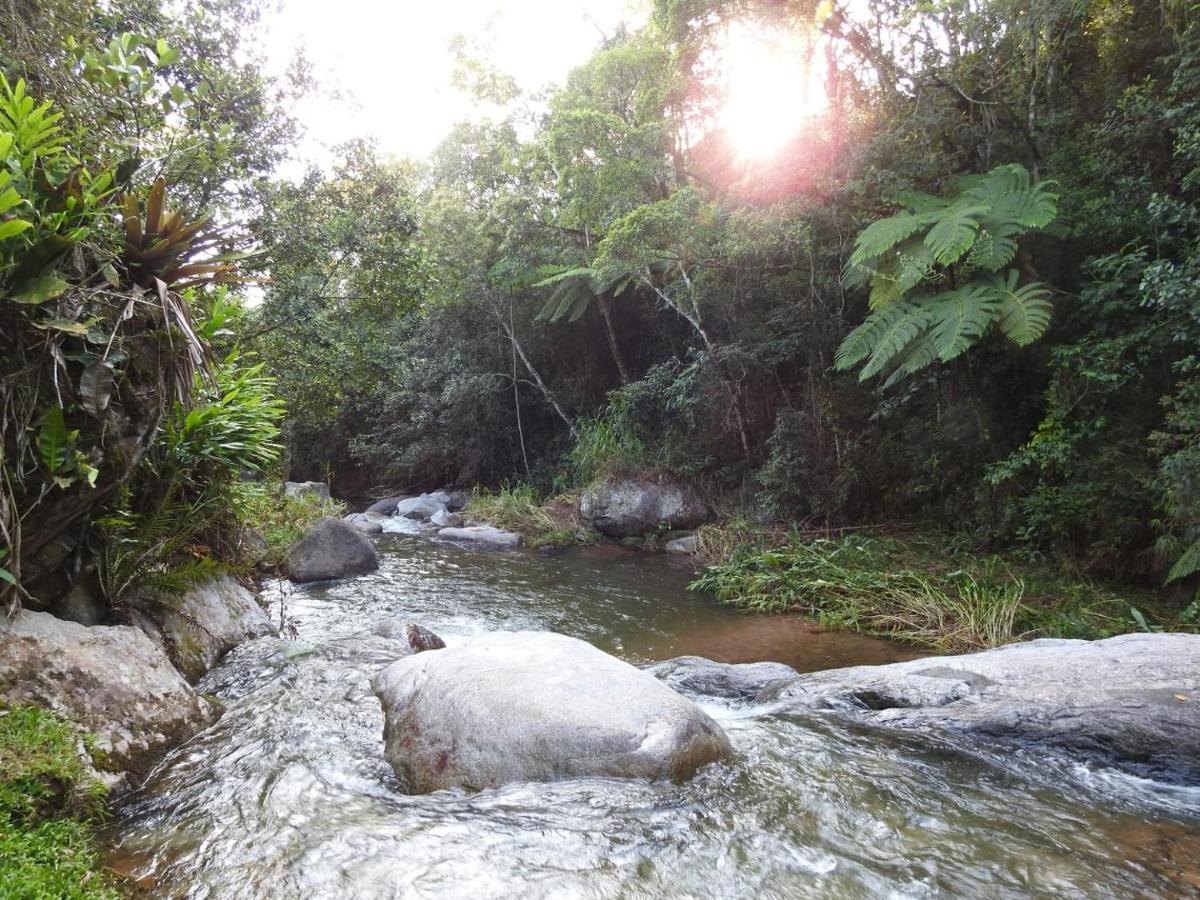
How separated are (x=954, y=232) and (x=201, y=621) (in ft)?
21.8

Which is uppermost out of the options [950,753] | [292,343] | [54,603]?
[292,343]

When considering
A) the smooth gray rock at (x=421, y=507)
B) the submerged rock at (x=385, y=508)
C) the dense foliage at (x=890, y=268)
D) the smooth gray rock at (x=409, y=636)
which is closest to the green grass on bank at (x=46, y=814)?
the smooth gray rock at (x=409, y=636)

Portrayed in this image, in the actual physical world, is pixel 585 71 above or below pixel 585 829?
above

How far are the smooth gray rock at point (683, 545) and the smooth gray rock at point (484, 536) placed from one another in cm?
267

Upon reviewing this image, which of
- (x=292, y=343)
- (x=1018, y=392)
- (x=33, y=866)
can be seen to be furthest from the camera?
(x=292, y=343)

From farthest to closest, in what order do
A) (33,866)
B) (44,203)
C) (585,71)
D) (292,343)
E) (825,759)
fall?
(585,71)
(292,343)
(825,759)
(44,203)
(33,866)

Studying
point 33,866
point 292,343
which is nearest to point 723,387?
point 292,343

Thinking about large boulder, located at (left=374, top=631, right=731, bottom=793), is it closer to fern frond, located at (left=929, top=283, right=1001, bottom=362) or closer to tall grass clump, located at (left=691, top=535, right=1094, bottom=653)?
tall grass clump, located at (left=691, top=535, right=1094, bottom=653)

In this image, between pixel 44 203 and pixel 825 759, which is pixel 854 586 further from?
pixel 44 203

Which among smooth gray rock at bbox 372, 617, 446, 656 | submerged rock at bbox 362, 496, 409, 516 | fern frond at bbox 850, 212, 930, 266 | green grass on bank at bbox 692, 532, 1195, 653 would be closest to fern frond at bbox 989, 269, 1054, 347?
fern frond at bbox 850, 212, 930, 266

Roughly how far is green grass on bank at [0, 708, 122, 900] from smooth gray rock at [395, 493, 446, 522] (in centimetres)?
1149

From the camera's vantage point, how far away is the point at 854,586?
21.0ft

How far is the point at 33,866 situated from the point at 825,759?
2.97 meters

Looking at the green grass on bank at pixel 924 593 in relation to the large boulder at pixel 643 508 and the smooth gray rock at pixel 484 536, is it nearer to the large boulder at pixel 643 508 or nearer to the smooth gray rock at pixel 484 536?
the large boulder at pixel 643 508
